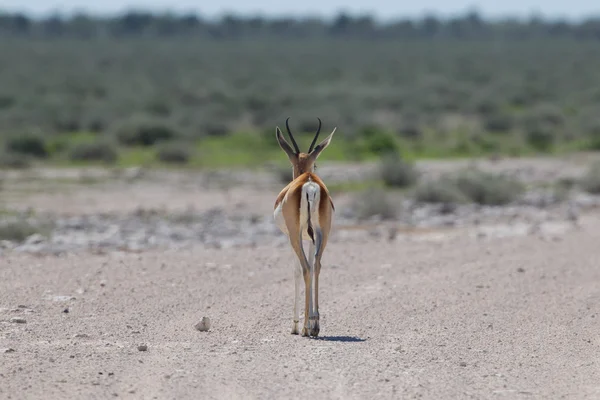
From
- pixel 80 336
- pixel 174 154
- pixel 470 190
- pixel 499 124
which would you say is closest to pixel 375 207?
pixel 470 190

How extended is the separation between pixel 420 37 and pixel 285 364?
176335 mm

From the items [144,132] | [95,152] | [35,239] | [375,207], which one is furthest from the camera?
[144,132]

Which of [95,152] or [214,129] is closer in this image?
[95,152]

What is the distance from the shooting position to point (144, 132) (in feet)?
128

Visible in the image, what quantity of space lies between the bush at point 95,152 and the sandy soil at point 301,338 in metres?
16.8

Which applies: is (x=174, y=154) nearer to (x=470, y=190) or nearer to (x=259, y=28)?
(x=470, y=190)

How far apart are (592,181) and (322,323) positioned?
685 inches

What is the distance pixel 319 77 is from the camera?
8031cm

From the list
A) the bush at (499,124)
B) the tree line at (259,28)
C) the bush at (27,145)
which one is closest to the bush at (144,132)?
the bush at (27,145)

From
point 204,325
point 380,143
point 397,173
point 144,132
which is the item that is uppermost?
point 144,132

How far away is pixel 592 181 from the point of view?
27484mm

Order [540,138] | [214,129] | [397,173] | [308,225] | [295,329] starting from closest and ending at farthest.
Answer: [308,225], [295,329], [397,173], [540,138], [214,129]

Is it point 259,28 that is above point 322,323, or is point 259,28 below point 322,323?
above

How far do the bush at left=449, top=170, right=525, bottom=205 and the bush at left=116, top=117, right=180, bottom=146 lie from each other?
14869 mm
